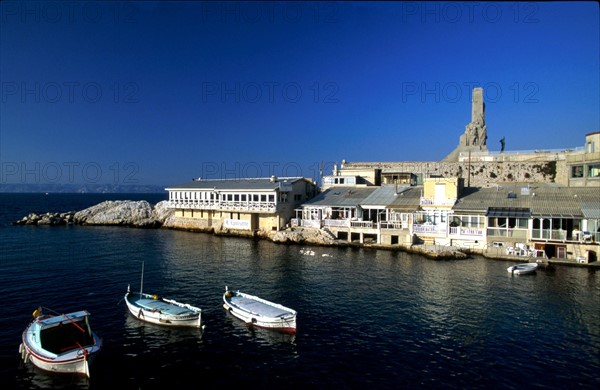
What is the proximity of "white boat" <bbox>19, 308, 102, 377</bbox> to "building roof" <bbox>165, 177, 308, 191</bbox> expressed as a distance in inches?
1514

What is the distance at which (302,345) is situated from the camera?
1953cm

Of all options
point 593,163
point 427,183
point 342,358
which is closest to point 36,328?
point 342,358

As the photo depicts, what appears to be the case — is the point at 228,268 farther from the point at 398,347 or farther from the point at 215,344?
the point at 398,347

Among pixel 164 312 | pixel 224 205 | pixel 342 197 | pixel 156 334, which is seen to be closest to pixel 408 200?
pixel 342 197

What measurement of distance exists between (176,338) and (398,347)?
39.7 ft

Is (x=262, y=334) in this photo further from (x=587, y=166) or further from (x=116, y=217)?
(x=116, y=217)

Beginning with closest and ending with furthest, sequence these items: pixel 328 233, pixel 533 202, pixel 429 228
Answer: pixel 533 202
pixel 429 228
pixel 328 233

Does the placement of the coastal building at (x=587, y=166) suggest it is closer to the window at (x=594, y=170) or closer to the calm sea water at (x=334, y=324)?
the window at (x=594, y=170)

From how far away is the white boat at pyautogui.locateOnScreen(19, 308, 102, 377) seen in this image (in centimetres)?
1652

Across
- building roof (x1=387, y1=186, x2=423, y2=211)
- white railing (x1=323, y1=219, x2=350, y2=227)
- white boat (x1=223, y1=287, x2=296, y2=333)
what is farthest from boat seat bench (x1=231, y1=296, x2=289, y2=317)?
building roof (x1=387, y1=186, x2=423, y2=211)

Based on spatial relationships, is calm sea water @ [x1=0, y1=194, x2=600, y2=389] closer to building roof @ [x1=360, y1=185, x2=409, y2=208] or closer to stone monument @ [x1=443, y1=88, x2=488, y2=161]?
building roof @ [x1=360, y1=185, x2=409, y2=208]

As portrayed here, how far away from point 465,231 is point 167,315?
33.6 metres

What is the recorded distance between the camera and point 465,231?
41.9 metres

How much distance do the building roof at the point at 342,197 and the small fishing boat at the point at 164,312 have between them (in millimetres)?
32438
